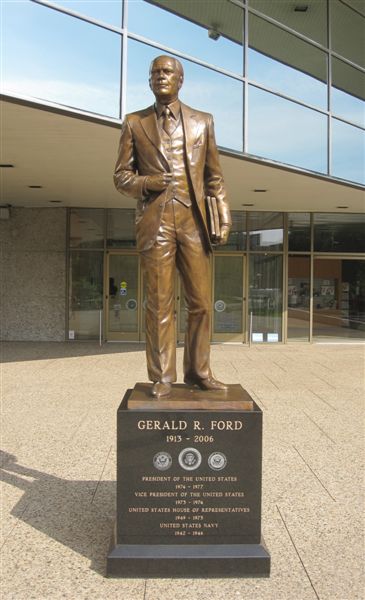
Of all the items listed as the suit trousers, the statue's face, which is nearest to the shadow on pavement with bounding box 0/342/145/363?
the suit trousers

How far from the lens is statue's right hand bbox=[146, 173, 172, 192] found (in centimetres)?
358

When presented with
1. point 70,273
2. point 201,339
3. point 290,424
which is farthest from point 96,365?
point 201,339

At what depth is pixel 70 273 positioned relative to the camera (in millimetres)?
15008

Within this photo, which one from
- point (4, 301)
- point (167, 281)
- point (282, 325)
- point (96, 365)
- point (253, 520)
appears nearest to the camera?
point (253, 520)

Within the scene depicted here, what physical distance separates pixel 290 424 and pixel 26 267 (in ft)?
32.4

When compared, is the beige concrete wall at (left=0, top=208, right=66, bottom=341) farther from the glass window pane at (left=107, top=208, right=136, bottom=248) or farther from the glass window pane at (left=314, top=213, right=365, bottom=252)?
the glass window pane at (left=314, top=213, right=365, bottom=252)

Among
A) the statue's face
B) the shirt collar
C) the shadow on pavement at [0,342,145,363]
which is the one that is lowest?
the shadow on pavement at [0,342,145,363]

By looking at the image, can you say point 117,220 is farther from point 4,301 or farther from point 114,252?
point 4,301

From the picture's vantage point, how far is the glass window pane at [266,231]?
15.6 m

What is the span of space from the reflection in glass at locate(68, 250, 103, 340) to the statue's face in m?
11.7

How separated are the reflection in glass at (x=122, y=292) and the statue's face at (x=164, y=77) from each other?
38.3ft

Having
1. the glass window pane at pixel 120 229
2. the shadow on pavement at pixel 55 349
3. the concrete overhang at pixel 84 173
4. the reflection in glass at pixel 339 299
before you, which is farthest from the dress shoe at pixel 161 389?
the reflection in glass at pixel 339 299

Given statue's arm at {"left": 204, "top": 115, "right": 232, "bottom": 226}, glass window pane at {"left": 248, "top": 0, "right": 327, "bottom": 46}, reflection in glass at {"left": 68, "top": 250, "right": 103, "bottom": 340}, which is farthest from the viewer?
reflection in glass at {"left": 68, "top": 250, "right": 103, "bottom": 340}

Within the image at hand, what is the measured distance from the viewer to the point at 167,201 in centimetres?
366
